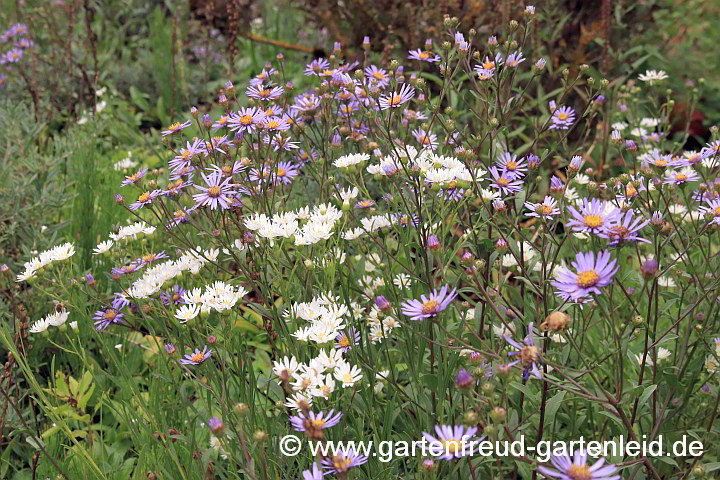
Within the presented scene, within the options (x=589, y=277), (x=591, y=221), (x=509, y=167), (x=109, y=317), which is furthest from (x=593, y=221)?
(x=109, y=317)

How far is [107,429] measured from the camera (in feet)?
6.83

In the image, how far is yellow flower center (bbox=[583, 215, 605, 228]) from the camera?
121cm

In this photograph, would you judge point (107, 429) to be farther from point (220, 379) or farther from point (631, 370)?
point (631, 370)

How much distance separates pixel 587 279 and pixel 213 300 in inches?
30.4

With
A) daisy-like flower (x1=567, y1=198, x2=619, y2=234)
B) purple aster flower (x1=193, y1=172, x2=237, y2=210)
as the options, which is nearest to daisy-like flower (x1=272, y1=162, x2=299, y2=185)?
purple aster flower (x1=193, y1=172, x2=237, y2=210)

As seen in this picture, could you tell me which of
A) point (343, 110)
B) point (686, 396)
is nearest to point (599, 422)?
point (686, 396)

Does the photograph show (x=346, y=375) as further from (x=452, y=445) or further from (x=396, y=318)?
(x=452, y=445)

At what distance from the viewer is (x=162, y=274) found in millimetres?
1676

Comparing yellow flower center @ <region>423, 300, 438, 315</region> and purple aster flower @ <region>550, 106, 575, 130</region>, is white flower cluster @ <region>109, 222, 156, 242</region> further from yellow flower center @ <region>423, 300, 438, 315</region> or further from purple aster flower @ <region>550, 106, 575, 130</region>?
purple aster flower @ <region>550, 106, 575, 130</region>

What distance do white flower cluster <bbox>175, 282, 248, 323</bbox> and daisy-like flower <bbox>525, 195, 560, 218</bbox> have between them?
2.08 ft

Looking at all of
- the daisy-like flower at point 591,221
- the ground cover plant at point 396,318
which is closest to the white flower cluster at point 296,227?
the ground cover plant at point 396,318

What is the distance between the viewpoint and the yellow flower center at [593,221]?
1.21 meters

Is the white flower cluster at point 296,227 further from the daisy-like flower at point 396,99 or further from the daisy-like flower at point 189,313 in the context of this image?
the daisy-like flower at point 396,99

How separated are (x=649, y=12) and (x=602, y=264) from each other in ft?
11.5
